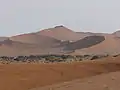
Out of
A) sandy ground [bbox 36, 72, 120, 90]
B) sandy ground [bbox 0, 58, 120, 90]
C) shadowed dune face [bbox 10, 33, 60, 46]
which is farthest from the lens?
shadowed dune face [bbox 10, 33, 60, 46]

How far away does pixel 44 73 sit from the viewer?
423 inches

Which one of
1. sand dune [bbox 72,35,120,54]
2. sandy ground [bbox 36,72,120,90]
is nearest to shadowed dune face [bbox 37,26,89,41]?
sand dune [bbox 72,35,120,54]

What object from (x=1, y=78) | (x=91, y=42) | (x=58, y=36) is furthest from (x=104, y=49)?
(x=1, y=78)

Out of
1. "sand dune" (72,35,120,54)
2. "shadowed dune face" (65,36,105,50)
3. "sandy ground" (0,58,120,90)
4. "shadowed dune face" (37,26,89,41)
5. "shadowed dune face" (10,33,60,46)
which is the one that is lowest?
"sandy ground" (0,58,120,90)

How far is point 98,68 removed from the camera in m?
11.8

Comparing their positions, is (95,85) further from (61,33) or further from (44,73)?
(61,33)

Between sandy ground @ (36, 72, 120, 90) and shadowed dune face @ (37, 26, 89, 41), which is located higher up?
shadowed dune face @ (37, 26, 89, 41)

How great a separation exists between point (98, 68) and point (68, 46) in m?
35.0

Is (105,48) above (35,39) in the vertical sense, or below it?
below

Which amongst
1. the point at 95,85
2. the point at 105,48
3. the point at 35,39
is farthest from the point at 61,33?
the point at 95,85

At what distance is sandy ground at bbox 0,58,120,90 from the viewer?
9.45 metres

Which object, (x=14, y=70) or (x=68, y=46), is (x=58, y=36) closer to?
(x=68, y=46)

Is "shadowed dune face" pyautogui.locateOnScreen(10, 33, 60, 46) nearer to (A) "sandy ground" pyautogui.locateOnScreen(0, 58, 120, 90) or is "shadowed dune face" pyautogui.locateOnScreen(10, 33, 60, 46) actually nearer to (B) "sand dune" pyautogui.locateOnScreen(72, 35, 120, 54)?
(B) "sand dune" pyautogui.locateOnScreen(72, 35, 120, 54)

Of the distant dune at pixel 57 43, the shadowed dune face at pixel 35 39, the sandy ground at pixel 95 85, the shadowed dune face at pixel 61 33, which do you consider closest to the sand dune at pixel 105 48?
the distant dune at pixel 57 43
